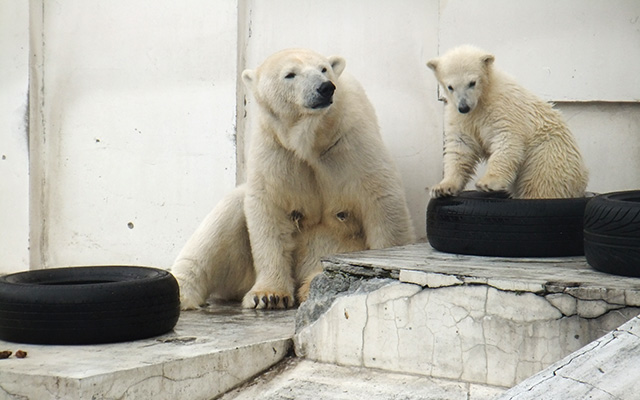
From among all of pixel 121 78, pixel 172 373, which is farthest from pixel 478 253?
pixel 121 78

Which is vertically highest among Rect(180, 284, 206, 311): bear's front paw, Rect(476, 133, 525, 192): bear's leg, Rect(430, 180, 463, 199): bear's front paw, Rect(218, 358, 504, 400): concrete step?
Rect(476, 133, 525, 192): bear's leg

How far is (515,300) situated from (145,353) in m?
1.39

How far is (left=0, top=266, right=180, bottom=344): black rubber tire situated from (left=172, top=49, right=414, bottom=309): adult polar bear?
941 mm

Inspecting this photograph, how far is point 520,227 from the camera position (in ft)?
11.5

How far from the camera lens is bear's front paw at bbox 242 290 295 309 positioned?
4.33 m

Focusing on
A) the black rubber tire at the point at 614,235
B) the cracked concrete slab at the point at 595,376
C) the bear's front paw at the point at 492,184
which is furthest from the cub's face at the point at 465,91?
the cracked concrete slab at the point at 595,376

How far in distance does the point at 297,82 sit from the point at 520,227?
4.42ft

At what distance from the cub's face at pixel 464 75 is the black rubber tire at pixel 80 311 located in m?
1.62

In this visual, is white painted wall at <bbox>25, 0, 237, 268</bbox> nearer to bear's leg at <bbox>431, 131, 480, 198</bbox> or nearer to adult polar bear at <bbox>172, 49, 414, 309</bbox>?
adult polar bear at <bbox>172, 49, 414, 309</bbox>

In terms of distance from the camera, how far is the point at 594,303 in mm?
2766

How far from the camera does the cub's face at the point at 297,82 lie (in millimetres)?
4113

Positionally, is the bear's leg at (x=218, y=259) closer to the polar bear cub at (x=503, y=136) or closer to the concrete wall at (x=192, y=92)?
the concrete wall at (x=192, y=92)

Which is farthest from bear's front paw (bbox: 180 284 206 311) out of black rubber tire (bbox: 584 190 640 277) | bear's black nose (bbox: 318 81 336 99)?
black rubber tire (bbox: 584 190 640 277)

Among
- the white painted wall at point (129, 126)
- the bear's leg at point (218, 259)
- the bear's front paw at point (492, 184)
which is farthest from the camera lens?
the white painted wall at point (129, 126)
